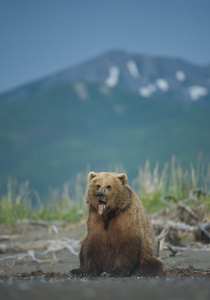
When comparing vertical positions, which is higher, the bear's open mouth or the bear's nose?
the bear's nose

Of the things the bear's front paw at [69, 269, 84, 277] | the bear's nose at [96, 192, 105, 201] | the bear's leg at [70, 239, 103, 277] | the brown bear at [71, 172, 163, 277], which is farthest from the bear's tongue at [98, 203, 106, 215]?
the bear's front paw at [69, 269, 84, 277]

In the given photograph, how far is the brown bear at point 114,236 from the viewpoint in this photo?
4977mm

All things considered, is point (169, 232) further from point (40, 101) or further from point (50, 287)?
point (40, 101)

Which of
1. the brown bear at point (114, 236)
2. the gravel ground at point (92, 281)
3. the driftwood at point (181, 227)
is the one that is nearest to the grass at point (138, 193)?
the driftwood at point (181, 227)

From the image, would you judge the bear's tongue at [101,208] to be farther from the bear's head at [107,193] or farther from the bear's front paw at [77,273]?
the bear's front paw at [77,273]

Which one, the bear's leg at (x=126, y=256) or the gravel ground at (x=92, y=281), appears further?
the bear's leg at (x=126, y=256)

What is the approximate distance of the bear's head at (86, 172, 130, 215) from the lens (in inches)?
196

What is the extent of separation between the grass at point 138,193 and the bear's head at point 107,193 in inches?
A: 171

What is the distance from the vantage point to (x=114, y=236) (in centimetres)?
500

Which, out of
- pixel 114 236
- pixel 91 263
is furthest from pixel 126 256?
pixel 91 263

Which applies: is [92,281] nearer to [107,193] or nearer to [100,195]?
[100,195]

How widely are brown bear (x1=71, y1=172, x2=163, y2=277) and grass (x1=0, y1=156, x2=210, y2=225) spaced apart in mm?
4245

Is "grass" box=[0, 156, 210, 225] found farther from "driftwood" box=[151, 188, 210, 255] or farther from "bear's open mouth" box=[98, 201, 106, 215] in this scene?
"bear's open mouth" box=[98, 201, 106, 215]

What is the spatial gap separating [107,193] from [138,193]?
6.29 metres
